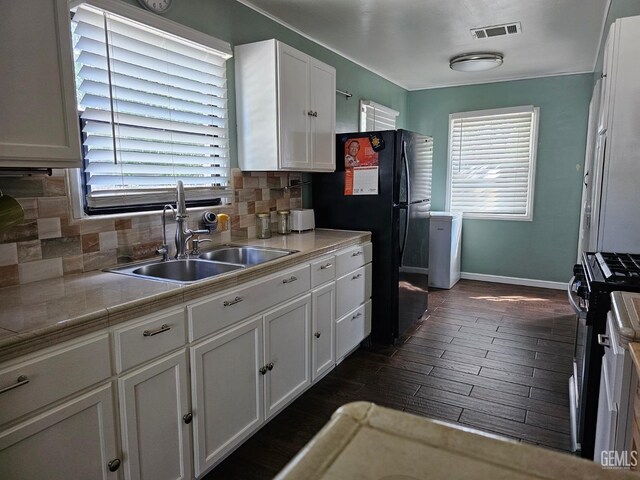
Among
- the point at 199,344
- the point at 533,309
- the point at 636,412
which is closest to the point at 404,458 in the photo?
the point at 636,412

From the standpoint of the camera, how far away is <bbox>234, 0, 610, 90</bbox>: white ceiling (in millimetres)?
2885

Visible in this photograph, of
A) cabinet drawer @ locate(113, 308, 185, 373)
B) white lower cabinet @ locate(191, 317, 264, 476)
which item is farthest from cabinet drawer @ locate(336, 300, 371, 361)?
cabinet drawer @ locate(113, 308, 185, 373)

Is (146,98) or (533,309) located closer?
(146,98)

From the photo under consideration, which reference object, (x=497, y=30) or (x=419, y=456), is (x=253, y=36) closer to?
(x=497, y=30)

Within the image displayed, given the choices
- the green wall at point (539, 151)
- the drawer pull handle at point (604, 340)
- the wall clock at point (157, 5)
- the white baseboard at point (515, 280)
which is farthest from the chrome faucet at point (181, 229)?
the white baseboard at point (515, 280)

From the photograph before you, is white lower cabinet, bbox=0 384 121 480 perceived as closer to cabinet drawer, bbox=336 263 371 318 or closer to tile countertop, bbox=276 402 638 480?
tile countertop, bbox=276 402 638 480

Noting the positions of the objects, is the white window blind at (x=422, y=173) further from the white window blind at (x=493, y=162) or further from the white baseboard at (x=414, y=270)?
the white window blind at (x=493, y=162)

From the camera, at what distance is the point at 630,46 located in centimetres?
202

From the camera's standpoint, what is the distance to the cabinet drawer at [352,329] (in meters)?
2.90

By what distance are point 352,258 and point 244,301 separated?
1.19 meters

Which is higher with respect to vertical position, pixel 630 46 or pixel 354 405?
pixel 630 46

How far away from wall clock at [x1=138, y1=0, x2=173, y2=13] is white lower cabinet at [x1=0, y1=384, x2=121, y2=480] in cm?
183

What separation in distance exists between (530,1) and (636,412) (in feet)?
8.97

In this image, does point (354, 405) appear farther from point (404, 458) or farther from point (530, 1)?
point (530, 1)
